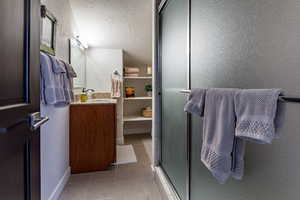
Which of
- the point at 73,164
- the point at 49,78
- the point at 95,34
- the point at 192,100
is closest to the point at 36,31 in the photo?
the point at 49,78

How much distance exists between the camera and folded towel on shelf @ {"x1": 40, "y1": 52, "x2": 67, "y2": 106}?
49.3 inches

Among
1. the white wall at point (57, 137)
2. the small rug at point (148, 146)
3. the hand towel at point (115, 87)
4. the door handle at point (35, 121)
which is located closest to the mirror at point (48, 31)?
the white wall at point (57, 137)

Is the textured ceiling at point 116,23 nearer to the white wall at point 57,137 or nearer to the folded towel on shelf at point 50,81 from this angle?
the white wall at point 57,137

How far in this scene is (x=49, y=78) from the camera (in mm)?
1270

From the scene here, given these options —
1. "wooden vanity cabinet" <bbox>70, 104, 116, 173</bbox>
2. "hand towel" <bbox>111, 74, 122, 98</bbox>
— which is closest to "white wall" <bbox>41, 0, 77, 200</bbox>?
"wooden vanity cabinet" <bbox>70, 104, 116, 173</bbox>

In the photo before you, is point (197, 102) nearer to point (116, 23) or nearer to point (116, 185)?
point (116, 185)

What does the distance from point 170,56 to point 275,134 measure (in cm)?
128

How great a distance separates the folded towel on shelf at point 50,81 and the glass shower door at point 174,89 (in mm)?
998

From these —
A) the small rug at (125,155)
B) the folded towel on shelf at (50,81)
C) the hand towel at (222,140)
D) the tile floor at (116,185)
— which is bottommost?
the tile floor at (116,185)

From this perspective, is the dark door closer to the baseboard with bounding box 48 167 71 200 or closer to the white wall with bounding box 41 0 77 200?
the white wall with bounding box 41 0 77 200

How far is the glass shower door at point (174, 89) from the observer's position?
1.30m

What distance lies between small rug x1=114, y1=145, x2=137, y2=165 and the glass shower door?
0.78 metres

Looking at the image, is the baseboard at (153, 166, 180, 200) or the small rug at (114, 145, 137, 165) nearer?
the baseboard at (153, 166, 180, 200)

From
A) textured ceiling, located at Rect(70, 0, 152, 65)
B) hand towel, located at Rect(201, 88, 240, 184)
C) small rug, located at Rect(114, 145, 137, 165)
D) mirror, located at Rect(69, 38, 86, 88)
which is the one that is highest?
textured ceiling, located at Rect(70, 0, 152, 65)
